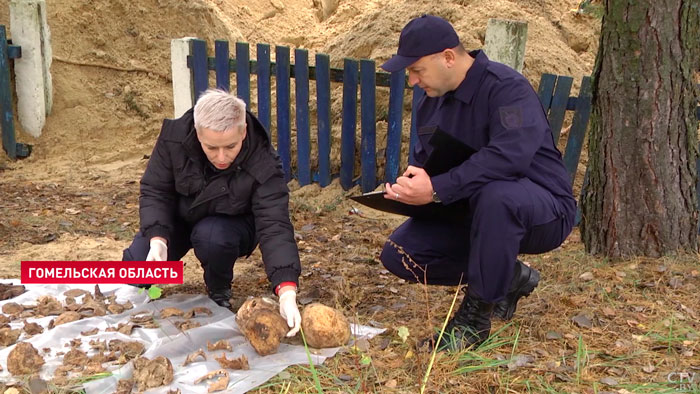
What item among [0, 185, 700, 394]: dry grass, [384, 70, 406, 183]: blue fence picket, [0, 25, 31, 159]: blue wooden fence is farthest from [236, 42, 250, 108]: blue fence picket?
[0, 25, 31, 159]: blue wooden fence

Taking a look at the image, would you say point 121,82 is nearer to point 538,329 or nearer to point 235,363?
point 235,363

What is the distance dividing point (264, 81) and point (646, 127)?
3.33 m

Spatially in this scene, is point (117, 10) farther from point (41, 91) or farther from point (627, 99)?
point (627, 99)

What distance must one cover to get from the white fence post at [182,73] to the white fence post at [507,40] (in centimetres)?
288

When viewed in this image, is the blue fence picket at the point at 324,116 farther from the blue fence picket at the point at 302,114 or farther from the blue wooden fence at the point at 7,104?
the blue wooden fence at the point at 7,104

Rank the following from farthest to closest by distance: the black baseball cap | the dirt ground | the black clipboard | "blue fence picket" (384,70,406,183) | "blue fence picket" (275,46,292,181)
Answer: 1. "blue fence picket" (275,46,292,181)
2. "blue fence picket" (384,70,406,183)
3. the dirt ground
4. the black clipboard
5. the black baseball cap

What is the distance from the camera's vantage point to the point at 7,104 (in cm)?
755

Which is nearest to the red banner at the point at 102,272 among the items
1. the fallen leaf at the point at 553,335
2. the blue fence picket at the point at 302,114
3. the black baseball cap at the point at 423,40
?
the black baseball cap at the point at 423,40

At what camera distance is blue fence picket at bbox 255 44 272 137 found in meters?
6.30

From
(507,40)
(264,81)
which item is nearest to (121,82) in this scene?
(264,81)

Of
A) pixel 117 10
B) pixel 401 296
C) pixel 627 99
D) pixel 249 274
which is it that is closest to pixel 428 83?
pixel 401 296

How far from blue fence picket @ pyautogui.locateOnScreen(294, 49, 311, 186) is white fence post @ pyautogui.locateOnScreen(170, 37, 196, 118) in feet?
4.11

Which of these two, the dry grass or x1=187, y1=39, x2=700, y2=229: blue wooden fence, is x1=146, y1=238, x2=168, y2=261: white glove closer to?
the dry grass

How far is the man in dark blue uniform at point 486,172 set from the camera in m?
3.03
